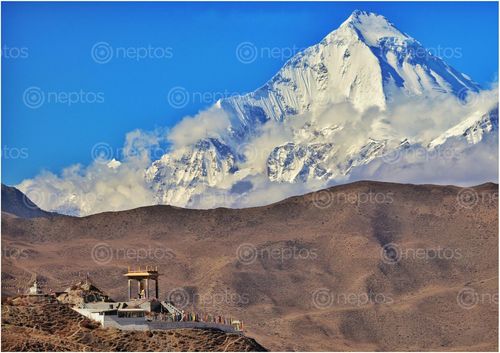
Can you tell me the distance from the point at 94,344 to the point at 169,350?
20.3 feet

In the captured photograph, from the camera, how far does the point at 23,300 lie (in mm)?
133000

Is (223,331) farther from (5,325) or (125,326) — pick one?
(5,325)

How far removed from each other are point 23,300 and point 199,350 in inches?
572

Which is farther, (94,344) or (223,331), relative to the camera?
(223,331)

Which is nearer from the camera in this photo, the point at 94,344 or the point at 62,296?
the point at 94,344

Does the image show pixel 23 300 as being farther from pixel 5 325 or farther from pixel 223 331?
pixel 223 331

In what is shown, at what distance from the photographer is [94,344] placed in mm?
128625

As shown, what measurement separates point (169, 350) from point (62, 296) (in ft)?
39.4

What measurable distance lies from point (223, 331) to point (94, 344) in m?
13.4

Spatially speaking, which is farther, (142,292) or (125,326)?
(142,292)

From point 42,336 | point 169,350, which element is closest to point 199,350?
point 169,350

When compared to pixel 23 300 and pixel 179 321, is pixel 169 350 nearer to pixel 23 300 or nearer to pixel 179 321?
pixel 179 321

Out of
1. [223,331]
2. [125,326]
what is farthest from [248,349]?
[125,326]

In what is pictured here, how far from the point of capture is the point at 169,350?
13112cm
